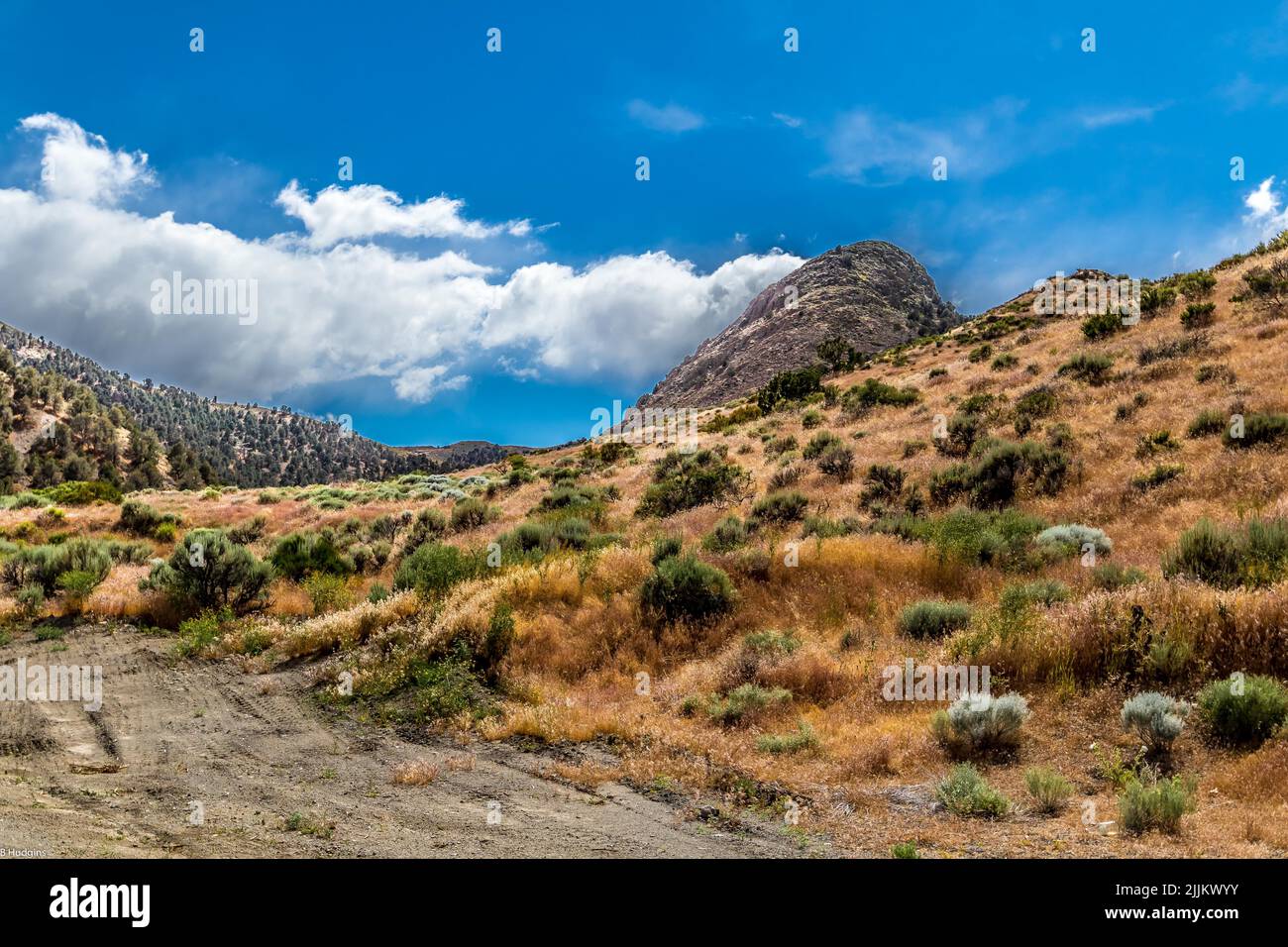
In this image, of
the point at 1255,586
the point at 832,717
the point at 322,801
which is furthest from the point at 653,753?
the point at 1255,586

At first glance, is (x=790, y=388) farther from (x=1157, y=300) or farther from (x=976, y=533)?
(x=976, y=533)

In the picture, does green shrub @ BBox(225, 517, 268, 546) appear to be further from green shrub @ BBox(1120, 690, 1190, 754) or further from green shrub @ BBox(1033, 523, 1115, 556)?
green shrub @ BBox(1120, 690, 1190, 754)

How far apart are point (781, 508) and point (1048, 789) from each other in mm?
10947

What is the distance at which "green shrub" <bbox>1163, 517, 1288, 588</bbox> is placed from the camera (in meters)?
8.73

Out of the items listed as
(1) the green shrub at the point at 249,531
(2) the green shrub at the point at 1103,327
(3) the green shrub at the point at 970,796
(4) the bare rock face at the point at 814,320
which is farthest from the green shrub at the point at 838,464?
(4) the bare rock face at the point at 814,320

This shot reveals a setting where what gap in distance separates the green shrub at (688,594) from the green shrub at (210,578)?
9161mm

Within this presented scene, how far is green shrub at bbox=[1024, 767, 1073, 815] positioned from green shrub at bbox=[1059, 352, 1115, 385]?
2175cm

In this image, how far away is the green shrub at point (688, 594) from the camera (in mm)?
11430

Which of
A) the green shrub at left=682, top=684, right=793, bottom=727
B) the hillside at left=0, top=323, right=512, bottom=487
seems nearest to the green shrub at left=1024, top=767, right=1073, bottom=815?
the green shrub at left=682, top=684, right=793, bottom=727

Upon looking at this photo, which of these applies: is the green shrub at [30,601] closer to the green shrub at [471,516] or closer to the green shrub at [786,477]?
the green shrub at [471,516]

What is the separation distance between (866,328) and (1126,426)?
9176 centimetres

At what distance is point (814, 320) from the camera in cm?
11056

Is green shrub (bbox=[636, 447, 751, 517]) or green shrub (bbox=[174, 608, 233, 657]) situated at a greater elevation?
green shrub (bbox=[636, 447, 751, 517])

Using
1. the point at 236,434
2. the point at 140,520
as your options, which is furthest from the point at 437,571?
the point at 236,434
